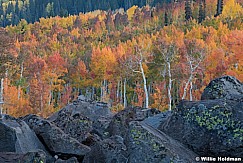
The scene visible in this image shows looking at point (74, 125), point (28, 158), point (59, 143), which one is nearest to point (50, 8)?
point (74, 125)

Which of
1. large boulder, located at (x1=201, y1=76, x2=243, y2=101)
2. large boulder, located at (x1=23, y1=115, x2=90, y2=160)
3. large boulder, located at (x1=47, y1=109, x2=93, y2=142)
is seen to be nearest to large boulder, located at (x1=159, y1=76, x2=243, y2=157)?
large boulder, located at (x1=201, y1=76, x2=243, y2=101)

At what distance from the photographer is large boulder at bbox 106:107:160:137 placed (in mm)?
10750

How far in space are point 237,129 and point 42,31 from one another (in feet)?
417

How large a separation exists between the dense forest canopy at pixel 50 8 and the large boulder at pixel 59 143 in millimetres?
168878

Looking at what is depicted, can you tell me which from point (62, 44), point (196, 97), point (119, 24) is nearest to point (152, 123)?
point (196, 97)

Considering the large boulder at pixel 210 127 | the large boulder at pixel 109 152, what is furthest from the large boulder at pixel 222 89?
the large boulder at pixel 109 152

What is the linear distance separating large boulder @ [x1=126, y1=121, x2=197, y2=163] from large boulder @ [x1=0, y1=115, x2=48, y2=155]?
2.25 meters

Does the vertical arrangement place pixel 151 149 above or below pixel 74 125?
above

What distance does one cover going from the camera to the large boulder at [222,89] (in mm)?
7750

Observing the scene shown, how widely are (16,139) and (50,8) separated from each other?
607ft

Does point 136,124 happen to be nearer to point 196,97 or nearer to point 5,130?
point 5,130

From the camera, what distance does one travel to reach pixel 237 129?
19.2 ft

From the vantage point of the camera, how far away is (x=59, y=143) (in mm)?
8234

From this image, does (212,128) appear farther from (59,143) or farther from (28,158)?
(59,143)
